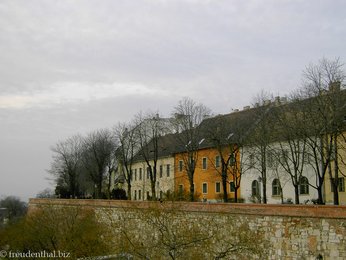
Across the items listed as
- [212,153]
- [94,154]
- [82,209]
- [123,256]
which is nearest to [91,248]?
[123,256]

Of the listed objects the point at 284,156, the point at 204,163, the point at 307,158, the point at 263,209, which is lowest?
the point at 263,209

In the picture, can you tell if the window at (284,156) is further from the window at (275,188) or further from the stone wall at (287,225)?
the stone wall at (287,225)

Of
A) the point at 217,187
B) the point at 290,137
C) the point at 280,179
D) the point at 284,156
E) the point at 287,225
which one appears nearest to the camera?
the point at 287,225

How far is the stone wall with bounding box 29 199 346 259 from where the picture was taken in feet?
62.3

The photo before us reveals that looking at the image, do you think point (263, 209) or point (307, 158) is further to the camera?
point (307, 158)

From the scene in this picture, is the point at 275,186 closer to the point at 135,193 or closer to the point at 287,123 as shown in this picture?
the point at 287,123

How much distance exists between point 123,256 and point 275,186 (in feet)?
87.6

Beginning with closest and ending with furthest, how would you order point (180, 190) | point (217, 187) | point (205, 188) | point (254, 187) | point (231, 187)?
point (254, 187), point (180, 190), point (231, 187), point (217, 187), point (205, 188)

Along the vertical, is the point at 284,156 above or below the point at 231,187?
above

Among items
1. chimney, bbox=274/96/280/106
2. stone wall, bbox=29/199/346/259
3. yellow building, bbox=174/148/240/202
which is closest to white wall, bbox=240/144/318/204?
yellow building, bbox=174/148/240/202

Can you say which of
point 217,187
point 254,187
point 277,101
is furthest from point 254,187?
point 277,101

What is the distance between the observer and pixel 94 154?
60219 millimetres

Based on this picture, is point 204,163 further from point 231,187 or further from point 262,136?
point 262,136

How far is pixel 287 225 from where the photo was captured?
21.0m
